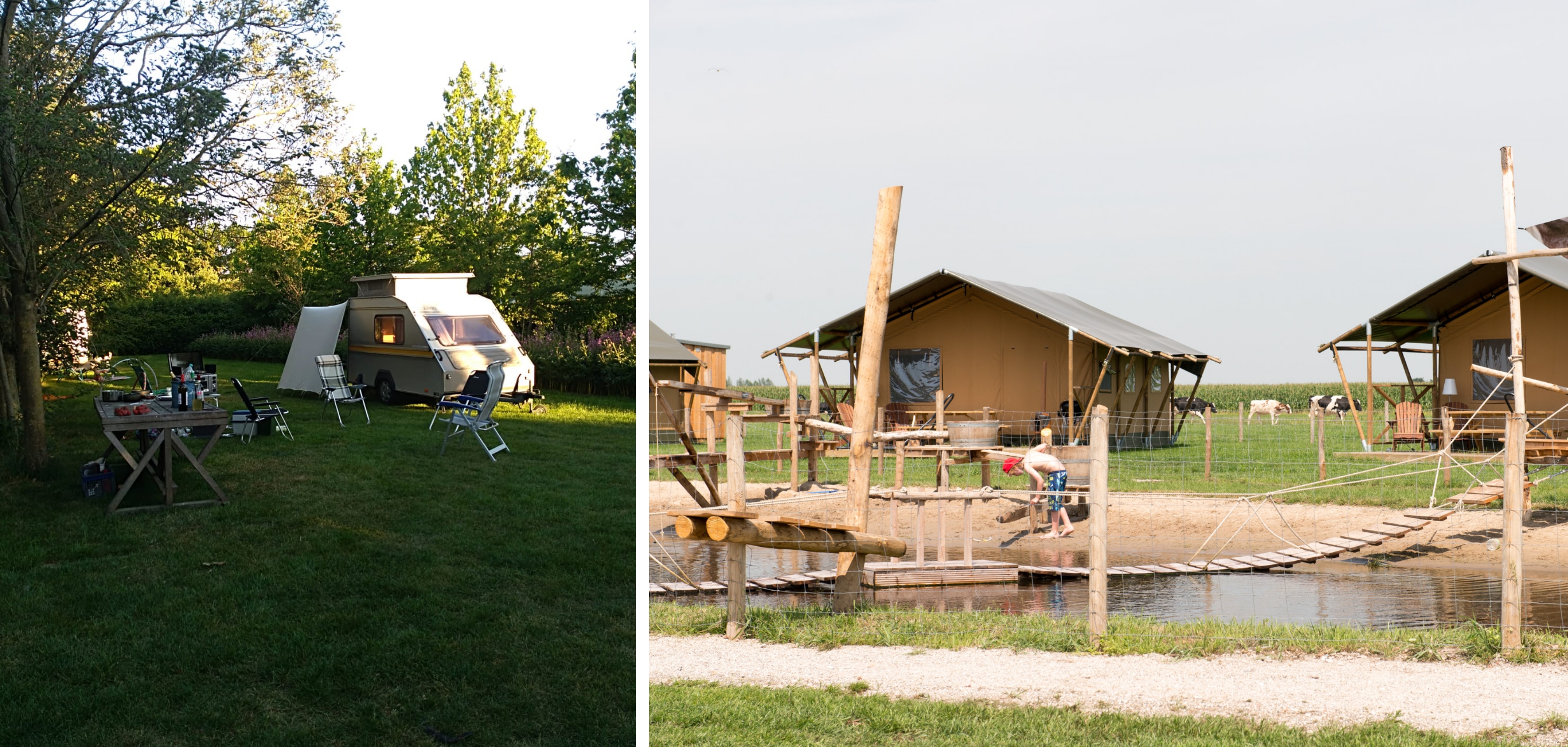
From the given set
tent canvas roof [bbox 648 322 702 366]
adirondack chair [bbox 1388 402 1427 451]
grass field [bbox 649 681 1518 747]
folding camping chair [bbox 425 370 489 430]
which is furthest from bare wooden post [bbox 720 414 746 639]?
adirondack chair [bbox 1388 402 1427 451]

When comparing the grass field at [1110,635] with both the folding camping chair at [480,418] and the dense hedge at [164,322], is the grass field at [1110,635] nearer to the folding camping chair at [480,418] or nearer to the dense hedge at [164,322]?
the folding camping chair at [480,418]

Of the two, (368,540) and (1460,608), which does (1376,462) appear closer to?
(1460,608)

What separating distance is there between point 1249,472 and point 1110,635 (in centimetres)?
924

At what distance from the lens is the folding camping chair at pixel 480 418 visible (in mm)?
8602

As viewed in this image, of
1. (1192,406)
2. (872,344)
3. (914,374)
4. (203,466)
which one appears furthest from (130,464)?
(1192,406)

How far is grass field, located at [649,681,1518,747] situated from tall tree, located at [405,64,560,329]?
4.68 meters

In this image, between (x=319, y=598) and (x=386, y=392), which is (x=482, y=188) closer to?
(x=386, y=392)

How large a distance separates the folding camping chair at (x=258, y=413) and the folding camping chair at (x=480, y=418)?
1110 mm

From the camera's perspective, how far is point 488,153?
9.00 m


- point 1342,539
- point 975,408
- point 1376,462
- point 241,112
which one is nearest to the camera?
point 241,112

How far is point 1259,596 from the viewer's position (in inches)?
339

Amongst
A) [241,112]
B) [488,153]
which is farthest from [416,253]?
[241,112]

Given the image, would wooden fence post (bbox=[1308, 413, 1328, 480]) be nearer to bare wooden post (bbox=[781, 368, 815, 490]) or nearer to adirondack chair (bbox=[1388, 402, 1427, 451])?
adirondack chair (bbox=[1388, 402, 1427, 451])

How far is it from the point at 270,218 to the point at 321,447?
Result: 164 cm
